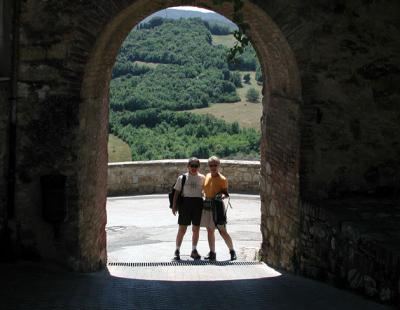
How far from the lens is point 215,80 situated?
131ft

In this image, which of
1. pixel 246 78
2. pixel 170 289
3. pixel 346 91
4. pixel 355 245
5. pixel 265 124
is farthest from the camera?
pixel 246 78

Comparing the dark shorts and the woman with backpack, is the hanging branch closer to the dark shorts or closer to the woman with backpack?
the woman with backpack

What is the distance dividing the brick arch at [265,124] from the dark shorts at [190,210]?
943mm

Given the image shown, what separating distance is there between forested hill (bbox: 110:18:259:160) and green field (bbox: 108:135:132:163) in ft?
0.95

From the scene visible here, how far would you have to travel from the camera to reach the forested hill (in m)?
28.8

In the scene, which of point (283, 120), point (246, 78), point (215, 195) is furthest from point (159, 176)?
point (246, 78)

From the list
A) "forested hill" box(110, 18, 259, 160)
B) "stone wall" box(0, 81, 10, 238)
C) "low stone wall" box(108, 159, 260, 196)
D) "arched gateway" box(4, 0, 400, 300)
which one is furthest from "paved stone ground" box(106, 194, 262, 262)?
"forested hill" box(110, 18, 259, 160)

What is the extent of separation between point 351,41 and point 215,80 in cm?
3243

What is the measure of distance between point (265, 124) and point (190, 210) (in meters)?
1.58

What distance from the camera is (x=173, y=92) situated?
37219 mm

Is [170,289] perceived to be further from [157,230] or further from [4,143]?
[157,230]

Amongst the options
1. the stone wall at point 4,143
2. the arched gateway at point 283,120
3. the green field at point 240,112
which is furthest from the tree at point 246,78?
the stone wall at point 4,143

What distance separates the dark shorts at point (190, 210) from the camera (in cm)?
958

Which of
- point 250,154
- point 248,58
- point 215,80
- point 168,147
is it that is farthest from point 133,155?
point 248,58
